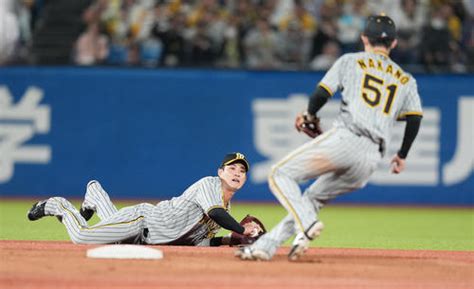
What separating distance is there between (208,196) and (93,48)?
25.3ft

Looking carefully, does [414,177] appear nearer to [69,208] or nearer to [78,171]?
[78,171]

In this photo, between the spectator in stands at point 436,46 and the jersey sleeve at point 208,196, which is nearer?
the jersey sleeve at point 208,196

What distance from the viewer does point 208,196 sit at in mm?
8266

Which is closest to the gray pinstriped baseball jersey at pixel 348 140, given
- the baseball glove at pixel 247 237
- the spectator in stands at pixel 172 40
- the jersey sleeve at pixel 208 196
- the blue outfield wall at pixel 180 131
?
the jersey sleeve at pixel 208 196

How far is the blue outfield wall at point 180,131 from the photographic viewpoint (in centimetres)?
1513

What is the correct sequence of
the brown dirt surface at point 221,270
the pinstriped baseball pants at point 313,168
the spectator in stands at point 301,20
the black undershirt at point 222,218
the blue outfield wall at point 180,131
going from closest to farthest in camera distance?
the brown dirt surface at point 221,270 → the pinstriped baseball pants at point 313,168 → the black undershirt at point 222,218 → the blue outfield wall at point 180,131 → the spectator in stands at point 301,20

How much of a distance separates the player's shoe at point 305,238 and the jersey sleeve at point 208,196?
103 centimetres

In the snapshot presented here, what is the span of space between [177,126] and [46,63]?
2221 millimetres

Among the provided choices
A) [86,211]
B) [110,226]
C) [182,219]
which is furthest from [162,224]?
[86,211]

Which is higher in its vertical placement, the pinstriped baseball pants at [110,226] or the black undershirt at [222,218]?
the black undershirt at [222,218]

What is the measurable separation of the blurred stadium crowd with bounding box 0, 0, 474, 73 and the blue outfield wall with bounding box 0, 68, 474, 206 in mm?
283

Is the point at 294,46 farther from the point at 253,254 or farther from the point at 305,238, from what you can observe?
the point at 305,238

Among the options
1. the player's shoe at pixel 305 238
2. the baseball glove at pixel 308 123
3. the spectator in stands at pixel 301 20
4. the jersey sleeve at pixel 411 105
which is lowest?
the spectator in stands at pixel 301 20

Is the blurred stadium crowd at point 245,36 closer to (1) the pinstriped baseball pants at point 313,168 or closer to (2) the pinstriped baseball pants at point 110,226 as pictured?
(2) the pinstriped baseball pants at point 110,226
